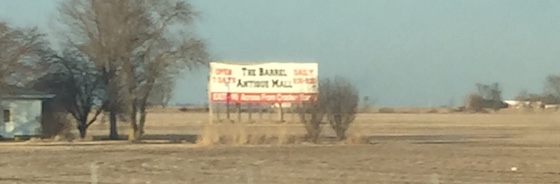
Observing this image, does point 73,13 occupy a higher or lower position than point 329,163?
higher

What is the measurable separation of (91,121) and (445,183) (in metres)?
43.4

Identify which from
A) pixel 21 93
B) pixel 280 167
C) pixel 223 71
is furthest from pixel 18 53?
pixel 280 167

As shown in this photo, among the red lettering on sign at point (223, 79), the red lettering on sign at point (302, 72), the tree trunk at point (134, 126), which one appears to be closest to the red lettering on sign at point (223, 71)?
the red lettering on sign at point (223, 79)

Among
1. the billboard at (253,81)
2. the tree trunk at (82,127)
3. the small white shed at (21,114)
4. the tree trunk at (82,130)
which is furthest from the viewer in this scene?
the tree trunk at (82,130)

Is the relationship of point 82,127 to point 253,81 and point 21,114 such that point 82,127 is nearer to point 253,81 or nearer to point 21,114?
point 21,114

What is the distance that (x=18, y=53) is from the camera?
206 ft

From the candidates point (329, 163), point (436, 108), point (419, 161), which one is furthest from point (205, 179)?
point (436, 108)

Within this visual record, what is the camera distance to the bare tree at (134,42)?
63156 mm

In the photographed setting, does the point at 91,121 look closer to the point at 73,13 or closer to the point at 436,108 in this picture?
the point at 73,13

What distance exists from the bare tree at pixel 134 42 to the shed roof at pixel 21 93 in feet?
10.9

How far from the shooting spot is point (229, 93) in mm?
64188

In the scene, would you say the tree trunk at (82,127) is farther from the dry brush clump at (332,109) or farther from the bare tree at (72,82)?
the dry brush clump at (332,109)

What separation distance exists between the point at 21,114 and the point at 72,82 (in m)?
3.32

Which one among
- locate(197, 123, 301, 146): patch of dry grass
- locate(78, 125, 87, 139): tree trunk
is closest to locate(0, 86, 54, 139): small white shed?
locate(78, 125, 87, 139): tree trunk
